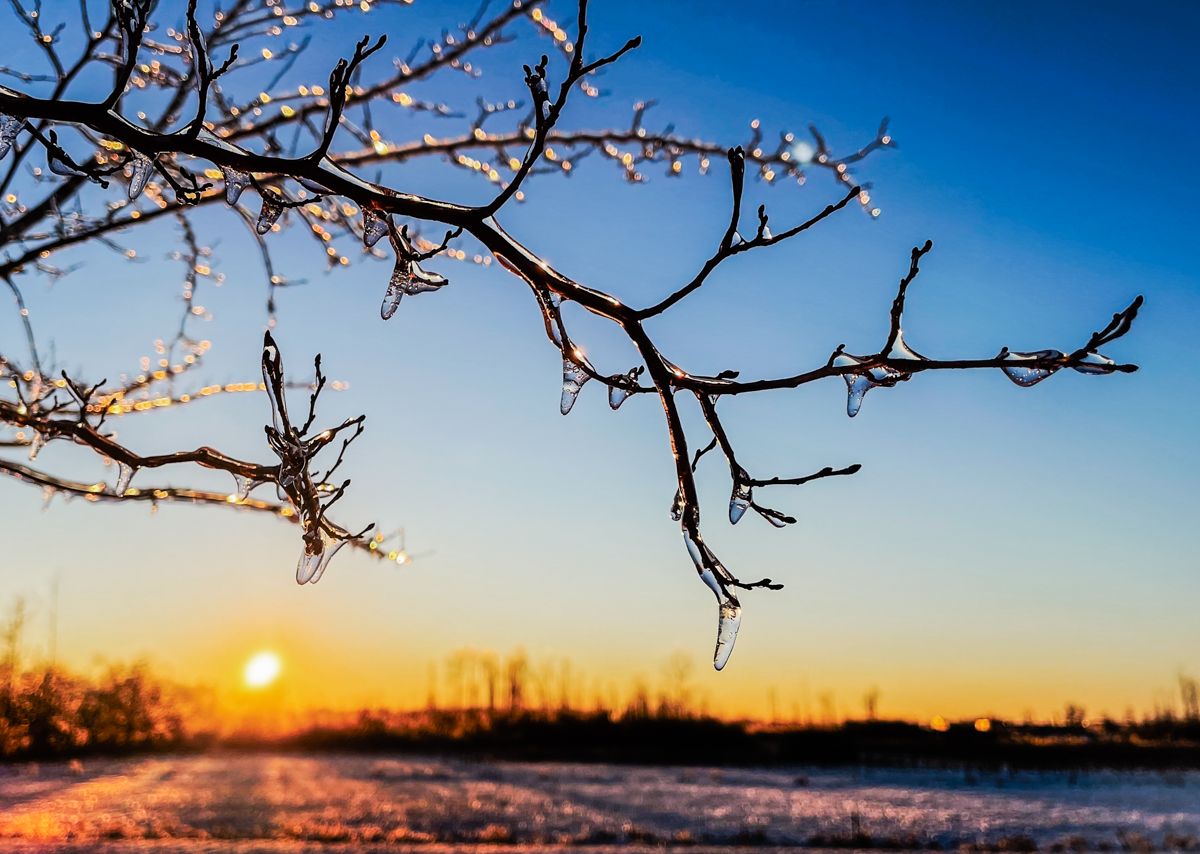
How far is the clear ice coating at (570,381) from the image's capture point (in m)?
1.62

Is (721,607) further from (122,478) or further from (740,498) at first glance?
(122,478)

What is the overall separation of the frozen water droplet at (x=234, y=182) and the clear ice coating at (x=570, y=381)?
0.68 m

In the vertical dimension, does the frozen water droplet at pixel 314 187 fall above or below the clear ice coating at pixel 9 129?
below

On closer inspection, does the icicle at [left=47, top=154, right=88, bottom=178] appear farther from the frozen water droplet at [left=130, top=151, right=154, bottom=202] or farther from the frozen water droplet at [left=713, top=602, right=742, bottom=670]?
the frozen water droplet at [left=713, top=602, right=742, bottom=670]

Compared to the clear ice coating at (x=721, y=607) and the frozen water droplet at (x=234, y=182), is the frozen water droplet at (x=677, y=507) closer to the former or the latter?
the clear ice coating at (x=721, y=607)

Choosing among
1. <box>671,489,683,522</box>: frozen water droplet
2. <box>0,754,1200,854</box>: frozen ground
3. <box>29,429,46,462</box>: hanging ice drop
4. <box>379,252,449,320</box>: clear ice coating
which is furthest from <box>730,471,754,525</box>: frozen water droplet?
<box>0,754,1200,854</box>: frozen ground

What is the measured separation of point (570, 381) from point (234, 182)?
729 millimetres

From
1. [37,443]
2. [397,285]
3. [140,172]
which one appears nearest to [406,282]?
[397,285]

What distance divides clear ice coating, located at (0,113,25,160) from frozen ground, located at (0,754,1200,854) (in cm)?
801

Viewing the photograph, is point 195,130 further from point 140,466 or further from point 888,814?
point 888,814

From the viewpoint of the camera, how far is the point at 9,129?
56.0 inches

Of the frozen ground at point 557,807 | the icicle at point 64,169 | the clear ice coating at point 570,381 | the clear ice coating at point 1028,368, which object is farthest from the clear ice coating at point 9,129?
the frozen ground at point 557,807

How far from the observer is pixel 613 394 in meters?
1.63

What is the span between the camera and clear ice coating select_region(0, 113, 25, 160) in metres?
1.40
